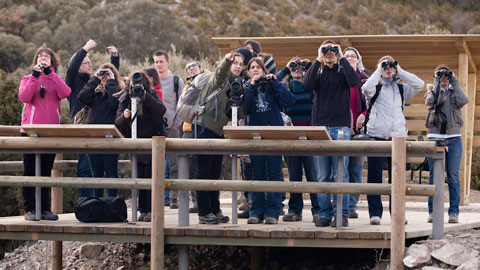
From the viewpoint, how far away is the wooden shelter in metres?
13.5

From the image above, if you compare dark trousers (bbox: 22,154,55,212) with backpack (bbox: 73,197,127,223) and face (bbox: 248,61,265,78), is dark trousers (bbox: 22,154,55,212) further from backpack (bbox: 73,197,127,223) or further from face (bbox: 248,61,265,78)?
face (bbox: 248,61,265,78)

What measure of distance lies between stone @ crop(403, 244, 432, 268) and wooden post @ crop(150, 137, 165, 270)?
2460 mm

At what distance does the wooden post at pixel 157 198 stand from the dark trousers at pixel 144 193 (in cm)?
90

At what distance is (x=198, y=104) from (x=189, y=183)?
93 cm

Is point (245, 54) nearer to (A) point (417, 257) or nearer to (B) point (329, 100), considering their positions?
(B) point (329, 100)

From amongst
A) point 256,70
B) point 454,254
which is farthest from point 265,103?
point 454,254

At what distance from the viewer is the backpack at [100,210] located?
903 centimetres

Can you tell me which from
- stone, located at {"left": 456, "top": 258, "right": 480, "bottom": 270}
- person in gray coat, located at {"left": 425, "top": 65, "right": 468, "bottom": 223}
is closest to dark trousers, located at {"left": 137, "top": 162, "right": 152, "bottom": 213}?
person in gray coat, located at {"left": 425, "top": 65, "right": 468, "bottom": 223}

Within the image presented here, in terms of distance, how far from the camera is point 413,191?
8.07m

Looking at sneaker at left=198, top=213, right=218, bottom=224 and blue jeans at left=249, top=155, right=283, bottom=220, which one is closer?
blue jeans at left=249, top=155, right=283, bottom=220

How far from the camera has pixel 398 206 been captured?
7.94 metres

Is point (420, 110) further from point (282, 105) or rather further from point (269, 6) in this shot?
point (269, 6)

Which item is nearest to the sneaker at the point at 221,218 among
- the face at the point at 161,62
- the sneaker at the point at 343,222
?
the sneaker at the point at 343,222

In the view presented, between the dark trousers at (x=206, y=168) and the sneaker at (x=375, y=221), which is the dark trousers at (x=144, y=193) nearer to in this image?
the dark trousers at (x=206, y=168)
